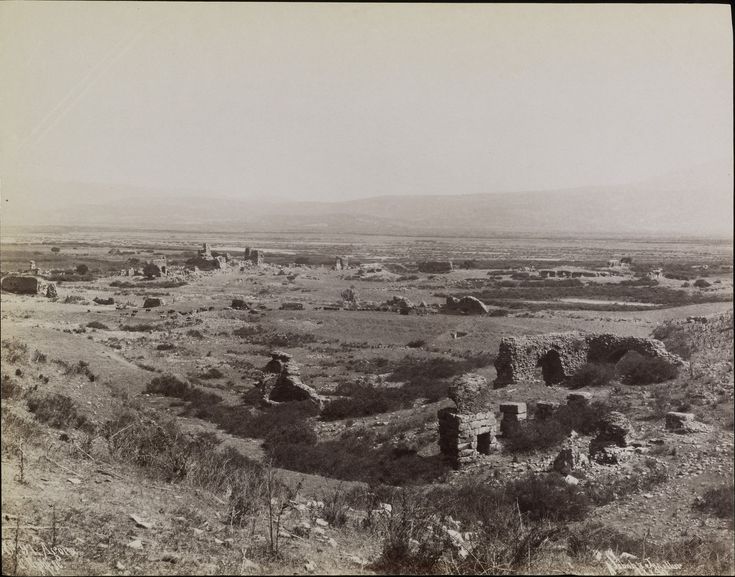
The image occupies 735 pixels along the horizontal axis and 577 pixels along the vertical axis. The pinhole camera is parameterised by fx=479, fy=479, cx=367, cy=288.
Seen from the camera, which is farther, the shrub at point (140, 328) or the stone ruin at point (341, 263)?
the stone ruin at point (341, 263)

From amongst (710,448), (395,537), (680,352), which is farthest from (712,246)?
(395,537)

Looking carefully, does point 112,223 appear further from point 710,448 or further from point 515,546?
point 710,448

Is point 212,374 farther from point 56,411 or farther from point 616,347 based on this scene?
point 616,347

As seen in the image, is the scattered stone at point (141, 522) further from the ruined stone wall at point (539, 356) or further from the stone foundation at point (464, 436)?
the ruined stone wall at point (539, 356)

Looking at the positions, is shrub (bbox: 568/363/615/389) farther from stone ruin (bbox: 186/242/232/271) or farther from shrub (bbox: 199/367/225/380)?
stone ruin (bbox: 186/242/232/271)

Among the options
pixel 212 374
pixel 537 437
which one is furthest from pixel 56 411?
pixel 537 437

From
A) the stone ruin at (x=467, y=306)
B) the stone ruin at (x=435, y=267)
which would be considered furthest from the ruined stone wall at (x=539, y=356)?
the stone ruin at (x=435, y=267)
